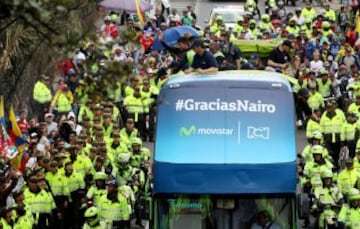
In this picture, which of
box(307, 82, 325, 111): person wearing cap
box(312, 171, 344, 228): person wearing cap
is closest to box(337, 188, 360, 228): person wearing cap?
box(312, 171, 344, 228): person wearing cap

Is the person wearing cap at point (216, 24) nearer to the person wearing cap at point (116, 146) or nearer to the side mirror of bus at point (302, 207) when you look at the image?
the person wearing cap at point (116, 146)

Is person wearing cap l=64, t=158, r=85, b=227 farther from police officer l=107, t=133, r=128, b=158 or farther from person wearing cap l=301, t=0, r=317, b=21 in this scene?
person wearing cap l=301, t=0, r=317, b=21

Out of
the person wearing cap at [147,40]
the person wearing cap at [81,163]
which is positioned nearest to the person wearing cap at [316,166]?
the person wearing cap at [81,163]

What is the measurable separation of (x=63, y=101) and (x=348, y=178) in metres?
9.27

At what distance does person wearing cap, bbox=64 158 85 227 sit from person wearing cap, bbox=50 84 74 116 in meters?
7.00

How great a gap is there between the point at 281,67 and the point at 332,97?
486cm

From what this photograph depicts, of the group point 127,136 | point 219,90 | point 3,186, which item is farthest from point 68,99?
point 219,90

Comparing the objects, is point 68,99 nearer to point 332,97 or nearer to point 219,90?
point 332,97

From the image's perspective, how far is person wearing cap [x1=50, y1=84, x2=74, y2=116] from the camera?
29.0 metres

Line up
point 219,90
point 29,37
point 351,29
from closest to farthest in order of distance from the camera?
point 219,90 → point 29,37 → point 351,29

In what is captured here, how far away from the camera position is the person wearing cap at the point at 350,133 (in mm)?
25859

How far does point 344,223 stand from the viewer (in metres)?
20.2

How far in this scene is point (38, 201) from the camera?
20.6 metres

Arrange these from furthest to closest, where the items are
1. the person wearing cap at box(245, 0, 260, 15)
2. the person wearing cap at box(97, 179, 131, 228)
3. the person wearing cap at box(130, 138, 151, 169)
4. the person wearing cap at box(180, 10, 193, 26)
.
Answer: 1. the person wearing cap at box(245, 0, 260, 15)
2. the person wearing cap at box(180, 10, 193, 26)
3. the person wearing cap at box(130, 138, 151, 169)
4. the person wearing cap at box(97, 179, 131, 228)
